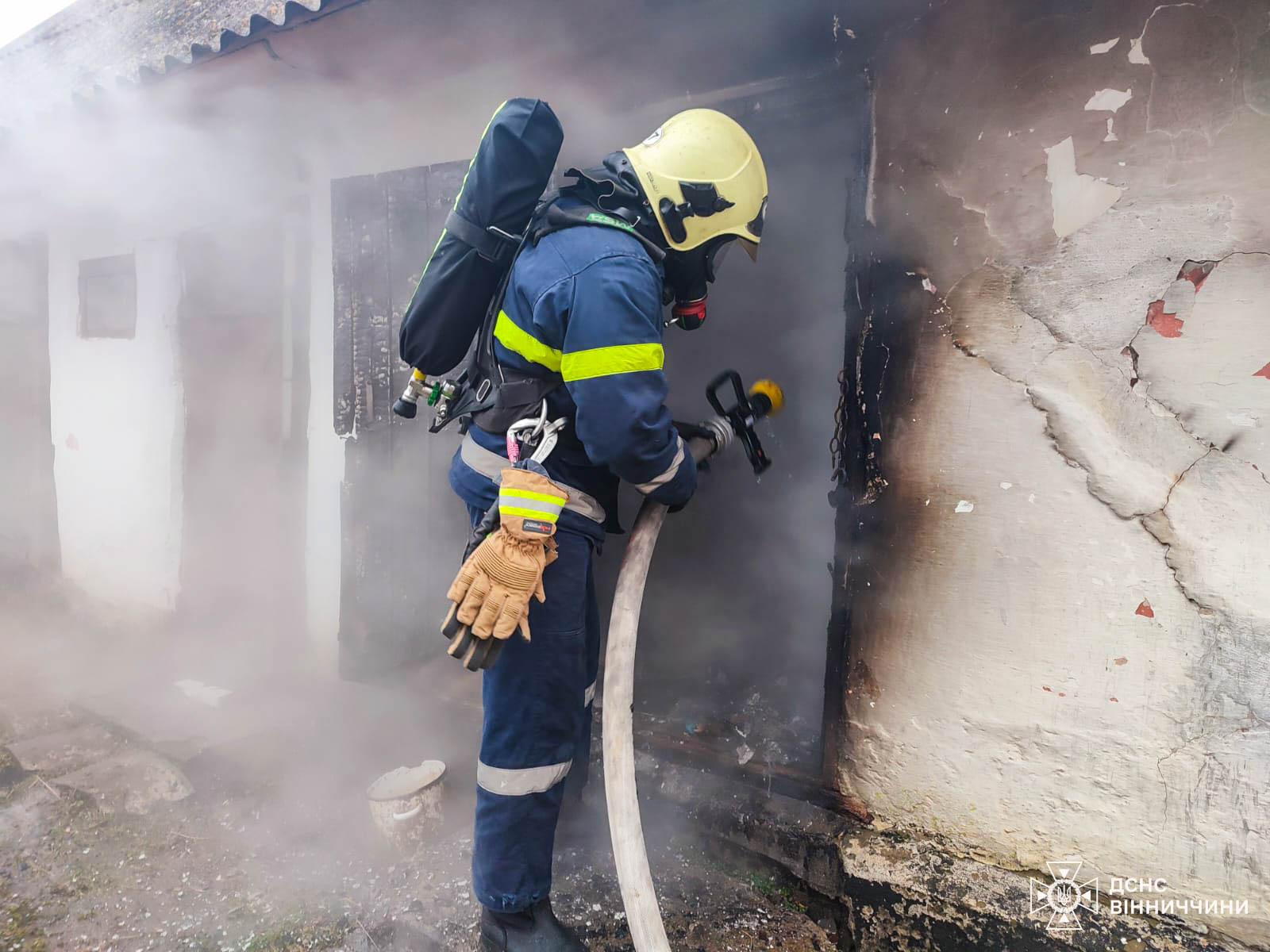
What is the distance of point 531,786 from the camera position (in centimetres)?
211

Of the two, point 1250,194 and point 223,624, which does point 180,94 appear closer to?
point 223,624

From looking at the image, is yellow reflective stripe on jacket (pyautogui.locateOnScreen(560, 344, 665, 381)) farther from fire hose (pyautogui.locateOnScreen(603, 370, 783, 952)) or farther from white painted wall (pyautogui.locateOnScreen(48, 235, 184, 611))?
white painted wall (pyautogui.locateOnScreen(48, 235, 184, 611))

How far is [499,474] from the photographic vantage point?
2.20m

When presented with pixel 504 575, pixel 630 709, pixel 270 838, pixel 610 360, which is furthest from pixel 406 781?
pixel 610 360

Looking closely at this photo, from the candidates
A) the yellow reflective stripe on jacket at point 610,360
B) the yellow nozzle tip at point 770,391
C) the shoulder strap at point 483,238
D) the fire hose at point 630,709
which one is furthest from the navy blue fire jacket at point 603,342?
the yellow nozzle tip at point 770,391

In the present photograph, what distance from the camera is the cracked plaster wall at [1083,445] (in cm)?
178

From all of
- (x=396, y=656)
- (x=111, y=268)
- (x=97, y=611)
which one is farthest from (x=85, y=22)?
(x=396, y=656)

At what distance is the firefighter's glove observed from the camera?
1.80m

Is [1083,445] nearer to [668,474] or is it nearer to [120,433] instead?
[668,474]

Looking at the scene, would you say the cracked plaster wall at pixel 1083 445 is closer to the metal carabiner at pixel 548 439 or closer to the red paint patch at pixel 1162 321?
the red paint patch at pixel 1162 321

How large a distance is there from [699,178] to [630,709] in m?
1.51

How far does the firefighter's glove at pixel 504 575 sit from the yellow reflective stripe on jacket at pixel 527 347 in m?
0.34

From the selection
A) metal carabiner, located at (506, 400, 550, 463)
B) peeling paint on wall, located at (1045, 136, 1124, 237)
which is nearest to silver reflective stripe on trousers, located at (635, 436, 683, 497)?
metal carabiner, located at (506, 400, 550, 463)

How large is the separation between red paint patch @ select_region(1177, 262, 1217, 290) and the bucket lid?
3.09 m
